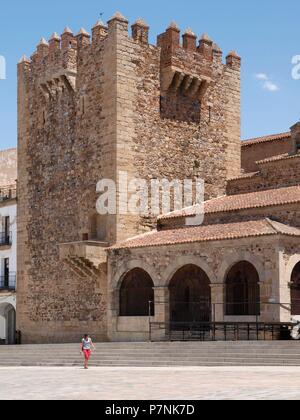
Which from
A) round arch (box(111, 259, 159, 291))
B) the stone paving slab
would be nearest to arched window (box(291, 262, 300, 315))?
round arch (box(111, 259, 159, 291))

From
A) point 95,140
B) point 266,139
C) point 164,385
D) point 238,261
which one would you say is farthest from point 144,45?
point 164,385

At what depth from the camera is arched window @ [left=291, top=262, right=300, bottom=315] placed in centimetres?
2594

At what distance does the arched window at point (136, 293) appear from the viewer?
28.8 meters

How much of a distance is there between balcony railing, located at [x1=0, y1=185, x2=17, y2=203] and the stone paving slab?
78.4 ft

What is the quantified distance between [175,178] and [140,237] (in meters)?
3.20

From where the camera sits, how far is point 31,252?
3319 centimetres

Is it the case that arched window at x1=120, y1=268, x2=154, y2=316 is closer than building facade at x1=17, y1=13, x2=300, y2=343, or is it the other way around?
building facade at x1=17, y1=13, x2=300, y2=343

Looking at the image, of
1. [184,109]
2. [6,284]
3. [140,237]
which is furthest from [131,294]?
[6,284]

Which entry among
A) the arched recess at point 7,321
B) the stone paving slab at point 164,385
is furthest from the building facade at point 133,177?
the arched recess at point 7,321

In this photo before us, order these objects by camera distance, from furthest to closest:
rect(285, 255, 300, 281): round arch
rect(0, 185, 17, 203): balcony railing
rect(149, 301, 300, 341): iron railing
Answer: rect(0, 185, 17, 203): balcony railing
rect(285, 255, 300, 281): round arch
rect(149, 301, 300, 341): iron railing

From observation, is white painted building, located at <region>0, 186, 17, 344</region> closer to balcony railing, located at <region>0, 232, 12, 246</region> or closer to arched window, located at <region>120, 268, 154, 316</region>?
balcony railing, located at <region>0, 232, 12, 246</region>
